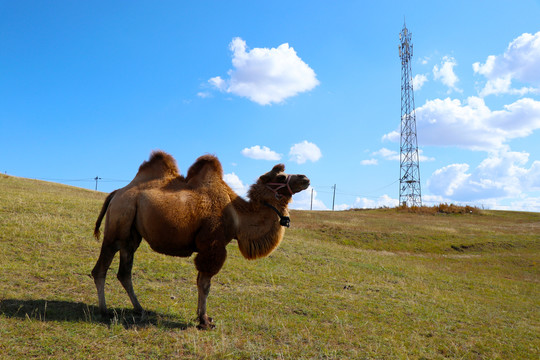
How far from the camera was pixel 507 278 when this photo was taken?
19531mm

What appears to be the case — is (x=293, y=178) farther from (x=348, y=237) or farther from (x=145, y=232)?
(x=348, y=237)

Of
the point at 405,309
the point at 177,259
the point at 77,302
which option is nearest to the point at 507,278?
the point at 405,309

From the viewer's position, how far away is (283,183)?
709 centimetres

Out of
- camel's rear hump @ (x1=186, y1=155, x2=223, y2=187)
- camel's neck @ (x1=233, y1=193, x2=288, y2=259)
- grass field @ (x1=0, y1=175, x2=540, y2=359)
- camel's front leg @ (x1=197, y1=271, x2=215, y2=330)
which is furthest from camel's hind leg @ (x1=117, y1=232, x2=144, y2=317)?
camel's neck @ (x1=233, y1=193, x2=288, y2=259)

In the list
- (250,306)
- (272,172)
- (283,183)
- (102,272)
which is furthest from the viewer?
(250,306)

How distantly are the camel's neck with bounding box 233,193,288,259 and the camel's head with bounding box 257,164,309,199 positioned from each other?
0.27m

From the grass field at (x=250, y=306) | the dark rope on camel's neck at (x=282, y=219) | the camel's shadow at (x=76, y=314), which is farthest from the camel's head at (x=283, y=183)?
the camel's shadow at (x=76, y=314)

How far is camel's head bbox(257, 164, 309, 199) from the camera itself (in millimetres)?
7023

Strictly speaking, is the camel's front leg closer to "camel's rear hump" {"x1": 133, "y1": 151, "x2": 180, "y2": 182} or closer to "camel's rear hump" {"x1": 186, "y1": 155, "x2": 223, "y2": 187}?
"camel's rear hump" {"x1": 186, "y1": 155, "x2": 223, "y2": 187}

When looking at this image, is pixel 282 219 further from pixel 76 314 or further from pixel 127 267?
pixel 76 314

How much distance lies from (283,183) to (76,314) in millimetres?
4351

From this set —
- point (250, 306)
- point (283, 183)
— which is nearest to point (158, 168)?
point (283, 183)

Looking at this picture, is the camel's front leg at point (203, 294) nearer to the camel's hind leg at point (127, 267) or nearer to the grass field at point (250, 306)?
the grass field at point (250, 306)

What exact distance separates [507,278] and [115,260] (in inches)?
751
